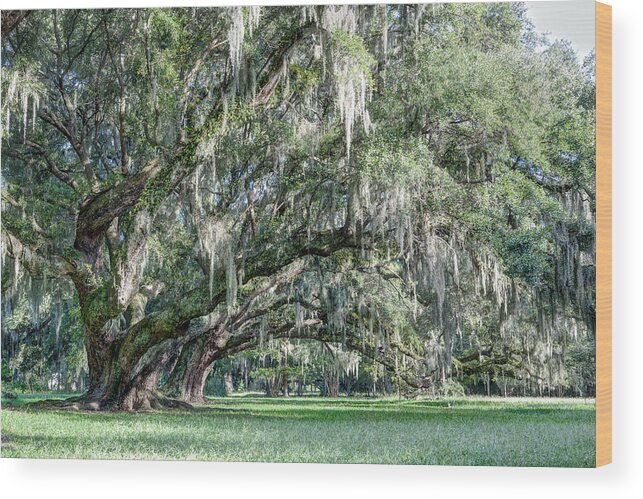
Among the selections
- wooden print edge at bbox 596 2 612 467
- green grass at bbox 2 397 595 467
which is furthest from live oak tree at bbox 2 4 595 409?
green grass at bbox 2 397 595 467

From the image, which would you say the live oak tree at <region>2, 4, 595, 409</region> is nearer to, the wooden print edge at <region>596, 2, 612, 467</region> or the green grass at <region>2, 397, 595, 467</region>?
the wooden print edge at <region>596, 2, 612, 467</region>

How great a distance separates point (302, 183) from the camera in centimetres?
808

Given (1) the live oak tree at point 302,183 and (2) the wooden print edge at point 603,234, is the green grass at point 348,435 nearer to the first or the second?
(2) the wooden print edge at point 603,234

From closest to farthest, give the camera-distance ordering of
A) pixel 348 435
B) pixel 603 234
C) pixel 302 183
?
pixel 603 234
pixel 348 435
pixel 302 183

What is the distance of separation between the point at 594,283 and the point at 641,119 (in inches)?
48.5

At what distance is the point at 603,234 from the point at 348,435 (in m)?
2.66

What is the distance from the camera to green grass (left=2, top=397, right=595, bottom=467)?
Result: 662 cm

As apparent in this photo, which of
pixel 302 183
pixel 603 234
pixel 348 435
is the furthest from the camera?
pixel 302 183

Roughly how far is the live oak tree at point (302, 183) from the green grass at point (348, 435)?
47 centimetres

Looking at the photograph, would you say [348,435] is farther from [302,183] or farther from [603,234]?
[603,234]

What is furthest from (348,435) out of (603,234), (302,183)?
(603,234)

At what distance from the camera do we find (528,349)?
7.49 metres

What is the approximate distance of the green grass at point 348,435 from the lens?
21.7 ft

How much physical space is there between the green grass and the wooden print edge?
104 mm
